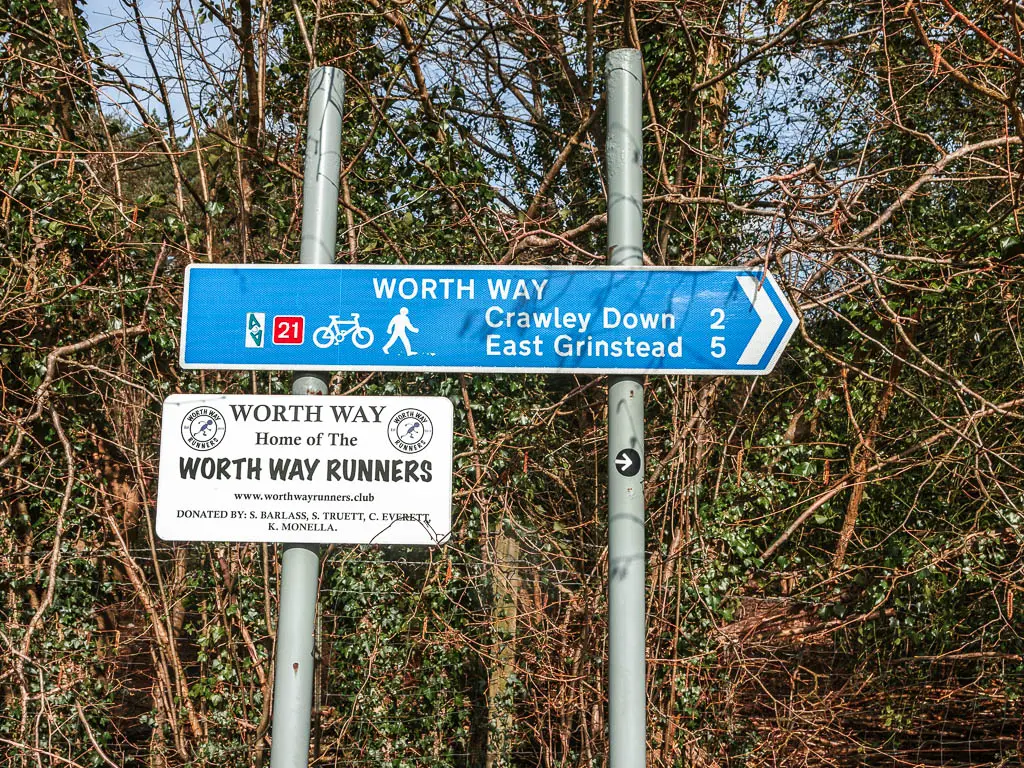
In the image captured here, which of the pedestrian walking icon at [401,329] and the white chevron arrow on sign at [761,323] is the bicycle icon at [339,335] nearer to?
the pedestrian walking icon at [401,329]

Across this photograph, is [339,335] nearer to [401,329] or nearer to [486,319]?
[401,329]

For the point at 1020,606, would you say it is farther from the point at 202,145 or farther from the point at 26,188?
the point at 26,188

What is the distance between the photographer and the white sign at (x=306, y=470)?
7.38 feet

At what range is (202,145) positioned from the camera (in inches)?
186

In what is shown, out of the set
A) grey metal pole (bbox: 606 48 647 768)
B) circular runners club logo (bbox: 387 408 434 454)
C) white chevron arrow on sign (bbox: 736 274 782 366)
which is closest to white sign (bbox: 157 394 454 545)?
circular runners club logo (bbox: 387 408 434 454)

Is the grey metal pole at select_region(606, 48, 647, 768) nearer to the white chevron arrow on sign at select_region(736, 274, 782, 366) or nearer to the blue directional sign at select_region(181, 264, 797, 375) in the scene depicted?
the blue directional sign at select_region(181, 264, 797, 375)

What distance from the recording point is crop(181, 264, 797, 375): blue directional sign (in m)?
2.35

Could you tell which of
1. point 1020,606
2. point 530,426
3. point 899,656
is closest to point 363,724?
point 530,426

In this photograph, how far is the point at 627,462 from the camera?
2240mm

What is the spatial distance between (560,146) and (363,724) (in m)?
3.21

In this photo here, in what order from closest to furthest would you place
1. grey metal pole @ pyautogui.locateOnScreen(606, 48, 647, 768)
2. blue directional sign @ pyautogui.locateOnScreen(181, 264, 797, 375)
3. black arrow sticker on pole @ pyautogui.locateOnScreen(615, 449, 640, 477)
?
grey metal pole @ pyautogui.locateOnScreen(606, 48, 647, 768) → black arrow sticker on pole @ pyautogui.locateOnScreen(615, 449, 640, 477) → blue directional sign @ pyautogui.locateOnScreen(181, 264, 797, 375)

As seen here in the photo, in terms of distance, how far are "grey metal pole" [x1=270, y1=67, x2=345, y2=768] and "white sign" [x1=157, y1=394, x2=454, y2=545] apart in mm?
88

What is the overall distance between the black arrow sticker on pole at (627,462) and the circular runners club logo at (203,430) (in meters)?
1.07

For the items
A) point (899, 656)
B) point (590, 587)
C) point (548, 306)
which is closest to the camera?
point (548, 306)
